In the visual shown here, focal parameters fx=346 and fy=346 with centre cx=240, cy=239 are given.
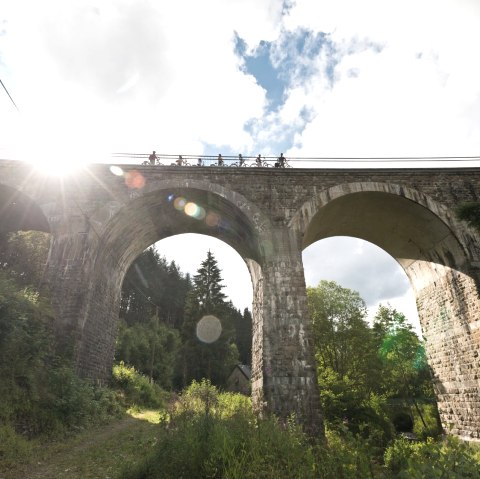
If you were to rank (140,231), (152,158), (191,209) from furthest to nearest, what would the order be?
(140,231) → (152,158) → (191,209)

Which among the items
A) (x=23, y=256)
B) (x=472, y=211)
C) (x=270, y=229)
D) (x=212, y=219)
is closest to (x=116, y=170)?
(x=212, y=219)

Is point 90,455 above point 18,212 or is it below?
below

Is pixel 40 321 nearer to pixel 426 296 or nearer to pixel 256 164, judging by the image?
pixel 256 164

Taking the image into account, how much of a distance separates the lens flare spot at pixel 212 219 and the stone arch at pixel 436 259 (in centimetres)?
372

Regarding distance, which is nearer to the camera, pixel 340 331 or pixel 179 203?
pixel 179 203

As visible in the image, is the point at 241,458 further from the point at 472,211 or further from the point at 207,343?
the point at 207,343

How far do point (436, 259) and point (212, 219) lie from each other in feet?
32.2

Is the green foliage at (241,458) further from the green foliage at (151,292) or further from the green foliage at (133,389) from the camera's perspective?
the green foliage at (151,292)

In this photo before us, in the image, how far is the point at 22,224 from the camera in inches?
642

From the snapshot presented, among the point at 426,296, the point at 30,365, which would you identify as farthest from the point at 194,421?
the point at 426,296

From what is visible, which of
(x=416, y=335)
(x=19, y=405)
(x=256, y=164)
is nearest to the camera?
(x=19, y=405)

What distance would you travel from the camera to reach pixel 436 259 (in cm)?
1470

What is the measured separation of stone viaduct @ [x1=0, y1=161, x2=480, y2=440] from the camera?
12.5 meters

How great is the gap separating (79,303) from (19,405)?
4151mm
